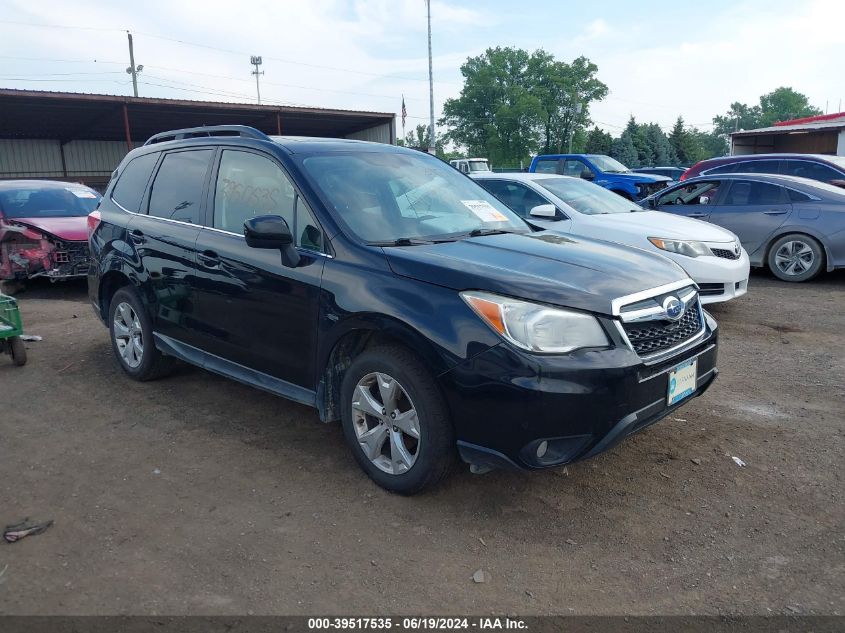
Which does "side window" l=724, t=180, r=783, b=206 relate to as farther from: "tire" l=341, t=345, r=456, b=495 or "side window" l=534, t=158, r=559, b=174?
"side window" l=534, t=158, r=559, b=174

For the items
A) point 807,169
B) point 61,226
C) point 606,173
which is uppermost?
point 606,173

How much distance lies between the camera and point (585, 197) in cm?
861

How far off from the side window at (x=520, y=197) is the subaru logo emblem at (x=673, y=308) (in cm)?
481

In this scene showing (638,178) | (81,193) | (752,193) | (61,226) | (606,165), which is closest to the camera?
(61,226)

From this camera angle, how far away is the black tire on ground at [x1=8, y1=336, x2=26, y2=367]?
229 inches

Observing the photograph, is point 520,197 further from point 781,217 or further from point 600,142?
point 600,142

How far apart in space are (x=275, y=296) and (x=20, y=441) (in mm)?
1918

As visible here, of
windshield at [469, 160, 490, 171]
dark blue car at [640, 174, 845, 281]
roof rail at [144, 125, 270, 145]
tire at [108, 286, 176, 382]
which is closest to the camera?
roof rail at [144, 125, 270, 145]

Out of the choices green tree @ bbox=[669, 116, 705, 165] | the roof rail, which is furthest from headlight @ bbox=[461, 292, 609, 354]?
green tree @ bbox=[669, 116, 705, 165]

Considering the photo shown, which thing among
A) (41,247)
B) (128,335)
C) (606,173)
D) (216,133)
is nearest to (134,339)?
(128,335)

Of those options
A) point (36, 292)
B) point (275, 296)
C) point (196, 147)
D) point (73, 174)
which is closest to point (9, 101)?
point (73, 174)

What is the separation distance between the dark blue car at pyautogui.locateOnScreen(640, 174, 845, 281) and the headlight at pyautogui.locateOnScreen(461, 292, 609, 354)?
760cm

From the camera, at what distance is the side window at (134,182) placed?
5.28 metres

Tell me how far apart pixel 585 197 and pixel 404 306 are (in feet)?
19.3
